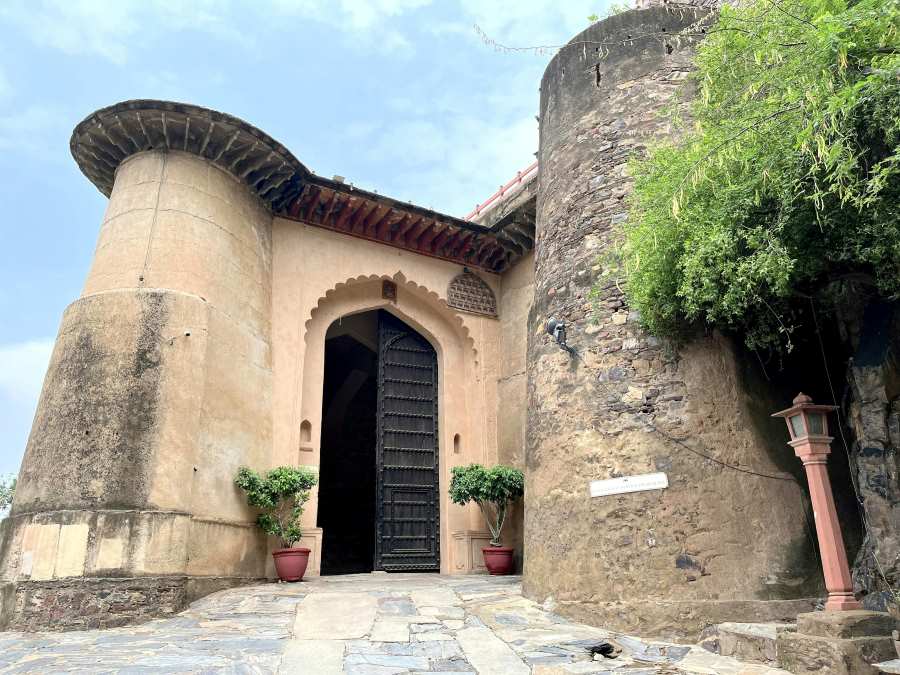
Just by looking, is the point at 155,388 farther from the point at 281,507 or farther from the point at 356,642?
the point at 356,642

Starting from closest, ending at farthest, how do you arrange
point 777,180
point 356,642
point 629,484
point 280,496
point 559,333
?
1. point 777,180
2. point 356,642
3. point 629,484
4. point 559,333
5. point 280,496

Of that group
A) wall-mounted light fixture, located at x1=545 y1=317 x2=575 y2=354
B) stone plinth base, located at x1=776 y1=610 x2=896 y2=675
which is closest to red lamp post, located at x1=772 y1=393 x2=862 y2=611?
stone plinth base, located at x1=776 y1=610 x2=896 y2=675

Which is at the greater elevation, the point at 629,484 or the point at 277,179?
the point at 277,179

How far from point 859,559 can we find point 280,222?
810 cm

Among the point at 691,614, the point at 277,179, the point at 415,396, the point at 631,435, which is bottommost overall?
the point at 691,614

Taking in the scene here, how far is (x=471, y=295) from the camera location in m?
11.8

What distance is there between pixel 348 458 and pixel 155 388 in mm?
9048

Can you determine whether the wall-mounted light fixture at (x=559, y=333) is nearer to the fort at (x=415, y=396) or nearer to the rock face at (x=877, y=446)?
the fort at (x=415, y=396)

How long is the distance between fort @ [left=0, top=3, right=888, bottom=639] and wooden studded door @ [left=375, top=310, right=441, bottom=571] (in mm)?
41

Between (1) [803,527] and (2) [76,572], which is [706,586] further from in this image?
(2) [76,572]

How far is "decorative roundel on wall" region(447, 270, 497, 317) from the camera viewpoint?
11.7 metres

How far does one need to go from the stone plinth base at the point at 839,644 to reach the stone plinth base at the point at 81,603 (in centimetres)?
526

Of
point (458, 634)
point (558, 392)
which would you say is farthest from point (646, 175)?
point (458, 634)

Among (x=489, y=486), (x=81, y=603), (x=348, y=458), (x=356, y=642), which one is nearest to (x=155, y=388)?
(x=81, y=603)
